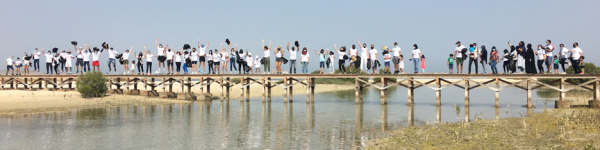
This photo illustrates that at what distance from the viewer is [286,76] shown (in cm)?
3047

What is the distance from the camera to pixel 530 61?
82.4 ft

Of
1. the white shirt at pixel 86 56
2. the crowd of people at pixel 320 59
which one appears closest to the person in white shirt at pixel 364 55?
the crowd of people at pixel 320 59

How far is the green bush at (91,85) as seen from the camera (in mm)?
30641

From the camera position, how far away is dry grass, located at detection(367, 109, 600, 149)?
43.5 feet

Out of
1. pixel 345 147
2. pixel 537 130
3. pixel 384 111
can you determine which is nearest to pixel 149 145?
pixel 345 147

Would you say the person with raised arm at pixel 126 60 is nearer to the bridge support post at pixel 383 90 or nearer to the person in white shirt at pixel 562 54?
the bridge support post at pixel 383 90

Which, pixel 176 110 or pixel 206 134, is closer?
pixel 206 134

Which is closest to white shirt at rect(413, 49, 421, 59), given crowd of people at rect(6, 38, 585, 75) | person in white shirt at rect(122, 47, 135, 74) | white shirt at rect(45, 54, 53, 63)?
crowd of people at rect(6, 38, 585, 75)

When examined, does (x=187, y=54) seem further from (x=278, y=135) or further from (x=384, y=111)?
(x=278, y=135)

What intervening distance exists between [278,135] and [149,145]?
13.5 feet

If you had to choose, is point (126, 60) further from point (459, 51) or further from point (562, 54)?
point (562, 54)

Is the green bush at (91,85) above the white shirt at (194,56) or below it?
below

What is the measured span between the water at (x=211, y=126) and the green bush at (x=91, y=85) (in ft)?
16.0

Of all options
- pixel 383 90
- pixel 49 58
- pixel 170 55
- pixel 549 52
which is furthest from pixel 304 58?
pixel 49 58
